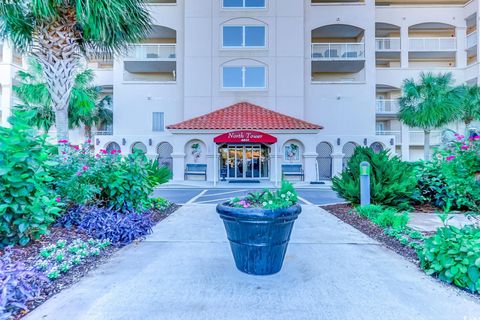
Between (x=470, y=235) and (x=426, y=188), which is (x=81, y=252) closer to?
(x=470, y=235)

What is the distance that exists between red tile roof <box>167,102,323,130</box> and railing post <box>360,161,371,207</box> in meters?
10.6

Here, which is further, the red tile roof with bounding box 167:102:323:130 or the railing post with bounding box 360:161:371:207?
the red tile roof with bounding box 167:102:323:130

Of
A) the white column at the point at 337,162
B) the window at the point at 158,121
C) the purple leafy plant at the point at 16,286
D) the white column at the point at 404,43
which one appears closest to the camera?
the purple leafy plant at the point at 16,286

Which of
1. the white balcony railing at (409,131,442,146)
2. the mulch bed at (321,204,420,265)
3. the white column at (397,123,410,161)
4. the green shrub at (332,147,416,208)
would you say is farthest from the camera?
the white balcony railing at (409,131,442,146)

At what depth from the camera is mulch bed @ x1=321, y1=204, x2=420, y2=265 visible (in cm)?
479

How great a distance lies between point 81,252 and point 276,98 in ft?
59.7

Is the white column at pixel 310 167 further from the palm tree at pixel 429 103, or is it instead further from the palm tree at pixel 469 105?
the palm tree at pixel 469 105

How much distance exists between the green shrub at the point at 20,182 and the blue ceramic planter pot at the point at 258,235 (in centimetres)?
267

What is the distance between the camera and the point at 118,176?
245 inches

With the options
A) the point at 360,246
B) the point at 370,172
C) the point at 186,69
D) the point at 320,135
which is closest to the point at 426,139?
the point at 320,135

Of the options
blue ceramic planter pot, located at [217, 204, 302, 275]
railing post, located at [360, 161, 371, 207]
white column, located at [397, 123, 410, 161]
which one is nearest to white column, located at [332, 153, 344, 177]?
white column, located at [397, 123, 410, 161]

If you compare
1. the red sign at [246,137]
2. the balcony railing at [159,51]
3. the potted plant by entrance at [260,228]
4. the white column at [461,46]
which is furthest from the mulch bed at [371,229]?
A: the white column at [461,46]

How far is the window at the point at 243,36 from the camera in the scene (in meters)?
Answer: 21.0

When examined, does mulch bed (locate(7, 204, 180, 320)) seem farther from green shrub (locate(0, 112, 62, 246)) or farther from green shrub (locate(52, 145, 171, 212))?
green shrub (locate(52, 145, 171, 212))
